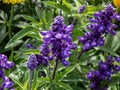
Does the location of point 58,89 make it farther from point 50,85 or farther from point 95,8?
point 95,8

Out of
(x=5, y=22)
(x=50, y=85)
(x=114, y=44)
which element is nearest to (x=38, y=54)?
(x=50, y=85)

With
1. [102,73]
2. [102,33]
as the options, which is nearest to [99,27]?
[102,33]

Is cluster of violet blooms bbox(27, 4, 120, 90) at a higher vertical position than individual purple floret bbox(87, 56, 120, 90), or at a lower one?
higher

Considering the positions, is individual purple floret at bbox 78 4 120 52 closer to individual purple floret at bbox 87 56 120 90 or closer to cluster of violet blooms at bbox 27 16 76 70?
individual purple floret at bbox 87 56 120 90

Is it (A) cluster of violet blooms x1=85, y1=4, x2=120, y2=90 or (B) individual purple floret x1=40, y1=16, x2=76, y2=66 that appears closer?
(B) individual purple floret x1=40, y1=16, x2=76, y2=66

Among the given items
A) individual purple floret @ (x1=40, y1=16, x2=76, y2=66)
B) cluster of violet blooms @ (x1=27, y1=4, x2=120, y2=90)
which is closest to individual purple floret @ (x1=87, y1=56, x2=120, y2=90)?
cluster of violet blooms @ (x1=27, y1=4, x2=120, y2=90)

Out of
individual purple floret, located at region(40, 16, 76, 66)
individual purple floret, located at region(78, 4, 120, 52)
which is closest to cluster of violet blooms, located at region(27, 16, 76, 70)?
individual purple floret, located at region(40, 16, 76, 66)

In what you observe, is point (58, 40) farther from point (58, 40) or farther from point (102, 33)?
point (102, 33)

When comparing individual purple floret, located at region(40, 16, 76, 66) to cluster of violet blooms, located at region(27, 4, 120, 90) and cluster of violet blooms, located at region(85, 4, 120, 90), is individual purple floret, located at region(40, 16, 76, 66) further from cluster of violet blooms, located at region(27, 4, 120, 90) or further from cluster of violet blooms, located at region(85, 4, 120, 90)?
cluster of violet blooms, located at region(85, 4, 120, 90)
